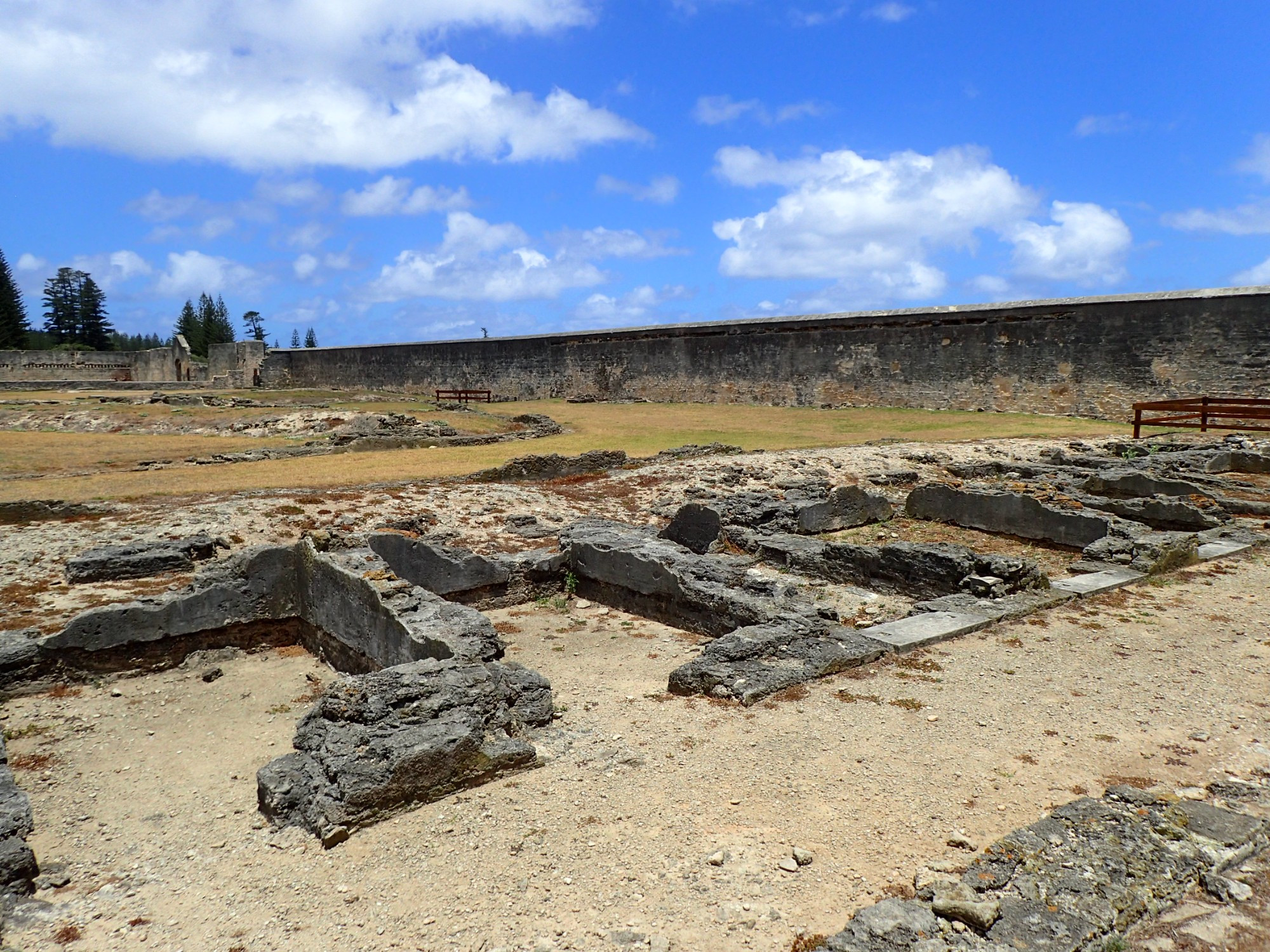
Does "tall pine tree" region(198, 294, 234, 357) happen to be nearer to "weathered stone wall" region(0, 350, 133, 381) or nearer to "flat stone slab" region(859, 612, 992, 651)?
"weathered stone wall" region(0, 350, 133, 381)

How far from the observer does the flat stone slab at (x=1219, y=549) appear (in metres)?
9.11

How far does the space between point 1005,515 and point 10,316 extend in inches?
2848

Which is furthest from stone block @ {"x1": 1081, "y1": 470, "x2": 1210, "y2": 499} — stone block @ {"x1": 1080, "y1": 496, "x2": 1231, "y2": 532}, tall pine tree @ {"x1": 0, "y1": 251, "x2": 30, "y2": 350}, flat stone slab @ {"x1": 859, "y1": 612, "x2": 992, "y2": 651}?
tall pine tree @ {"x1": 0, "y1": 251, "x2": 30, "y2": 350}

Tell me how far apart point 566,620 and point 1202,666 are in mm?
5288

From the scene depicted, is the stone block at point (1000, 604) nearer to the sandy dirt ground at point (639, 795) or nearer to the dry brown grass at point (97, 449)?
the sandy dirt ground at point (639, 795)

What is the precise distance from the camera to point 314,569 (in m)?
7.56

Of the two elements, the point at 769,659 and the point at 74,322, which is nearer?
the point at 769,659

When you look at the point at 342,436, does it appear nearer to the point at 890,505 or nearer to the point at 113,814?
the point at 890,505

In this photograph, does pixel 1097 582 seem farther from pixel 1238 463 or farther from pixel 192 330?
pixel 192 330

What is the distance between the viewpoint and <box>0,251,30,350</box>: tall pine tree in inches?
2352

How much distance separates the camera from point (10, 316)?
200 ft

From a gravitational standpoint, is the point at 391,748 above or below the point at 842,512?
below

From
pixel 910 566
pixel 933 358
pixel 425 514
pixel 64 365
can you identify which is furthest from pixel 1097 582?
pixel 64 365

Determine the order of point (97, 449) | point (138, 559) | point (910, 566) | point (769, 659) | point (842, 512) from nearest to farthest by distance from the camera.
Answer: point (769, 659) < point (910, 566) < point (138, 559) < point (842, 512) < point (97, 449)
